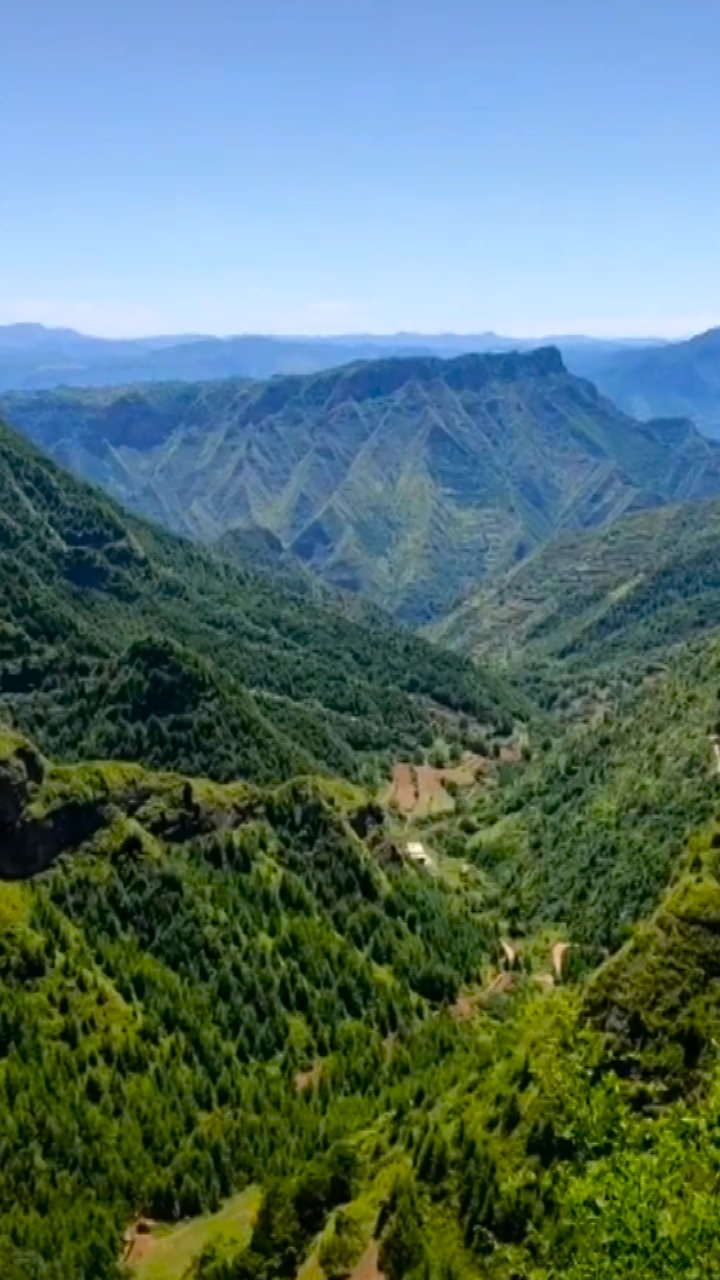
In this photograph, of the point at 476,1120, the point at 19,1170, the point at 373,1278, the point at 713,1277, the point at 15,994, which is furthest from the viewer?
the point at 15,994

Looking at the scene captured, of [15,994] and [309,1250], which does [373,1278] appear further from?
[15,994]

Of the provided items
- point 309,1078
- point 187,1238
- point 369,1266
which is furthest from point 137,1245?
point 369,1266

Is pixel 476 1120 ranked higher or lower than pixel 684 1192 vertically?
lower

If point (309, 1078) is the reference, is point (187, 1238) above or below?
below

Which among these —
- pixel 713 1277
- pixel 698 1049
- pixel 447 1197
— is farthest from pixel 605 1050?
pixel 713 1277

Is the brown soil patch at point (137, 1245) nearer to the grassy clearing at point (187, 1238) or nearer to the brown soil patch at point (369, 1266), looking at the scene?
the grassy clearing at point (187, 1238)

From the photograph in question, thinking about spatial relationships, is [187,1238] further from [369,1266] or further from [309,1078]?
[369,1266]
